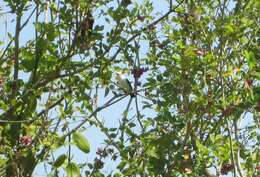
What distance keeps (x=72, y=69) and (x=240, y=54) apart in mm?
1901

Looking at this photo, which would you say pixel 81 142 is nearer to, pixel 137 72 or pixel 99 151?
pixel 99 151

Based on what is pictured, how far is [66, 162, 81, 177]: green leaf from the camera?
1950mm

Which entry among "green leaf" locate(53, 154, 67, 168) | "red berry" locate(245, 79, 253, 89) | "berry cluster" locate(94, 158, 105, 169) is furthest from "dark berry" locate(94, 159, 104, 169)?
"green leaf" locate(53, 154, 67, 168)

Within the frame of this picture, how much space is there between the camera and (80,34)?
3758 mm

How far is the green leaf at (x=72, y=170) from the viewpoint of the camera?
195 centimetres

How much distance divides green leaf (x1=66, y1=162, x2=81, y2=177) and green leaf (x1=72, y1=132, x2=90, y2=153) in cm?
10

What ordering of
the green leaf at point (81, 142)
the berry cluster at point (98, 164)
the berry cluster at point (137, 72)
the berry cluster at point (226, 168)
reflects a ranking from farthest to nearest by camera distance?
the berry cluster at point (137, 72) < the berry cluster at point (226, 168) < the berry cluster at point (98, 164) < the green leaf at point (81, 142)

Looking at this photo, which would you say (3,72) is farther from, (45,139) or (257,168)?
(257,168)

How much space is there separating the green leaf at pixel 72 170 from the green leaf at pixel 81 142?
102mm

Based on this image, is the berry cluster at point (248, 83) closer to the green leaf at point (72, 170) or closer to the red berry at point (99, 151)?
the red berry at point (99, 151)

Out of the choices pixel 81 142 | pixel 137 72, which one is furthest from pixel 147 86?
pixel 81 142

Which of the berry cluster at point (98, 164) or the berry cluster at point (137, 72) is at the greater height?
the berry cluster at point (137, 72)

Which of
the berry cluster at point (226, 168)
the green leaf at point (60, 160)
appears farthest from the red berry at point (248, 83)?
the green leaf at point (60, 160)

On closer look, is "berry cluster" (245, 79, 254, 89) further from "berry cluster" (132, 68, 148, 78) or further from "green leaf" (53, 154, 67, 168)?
"green leaf" (53, 154, 67, 168)
